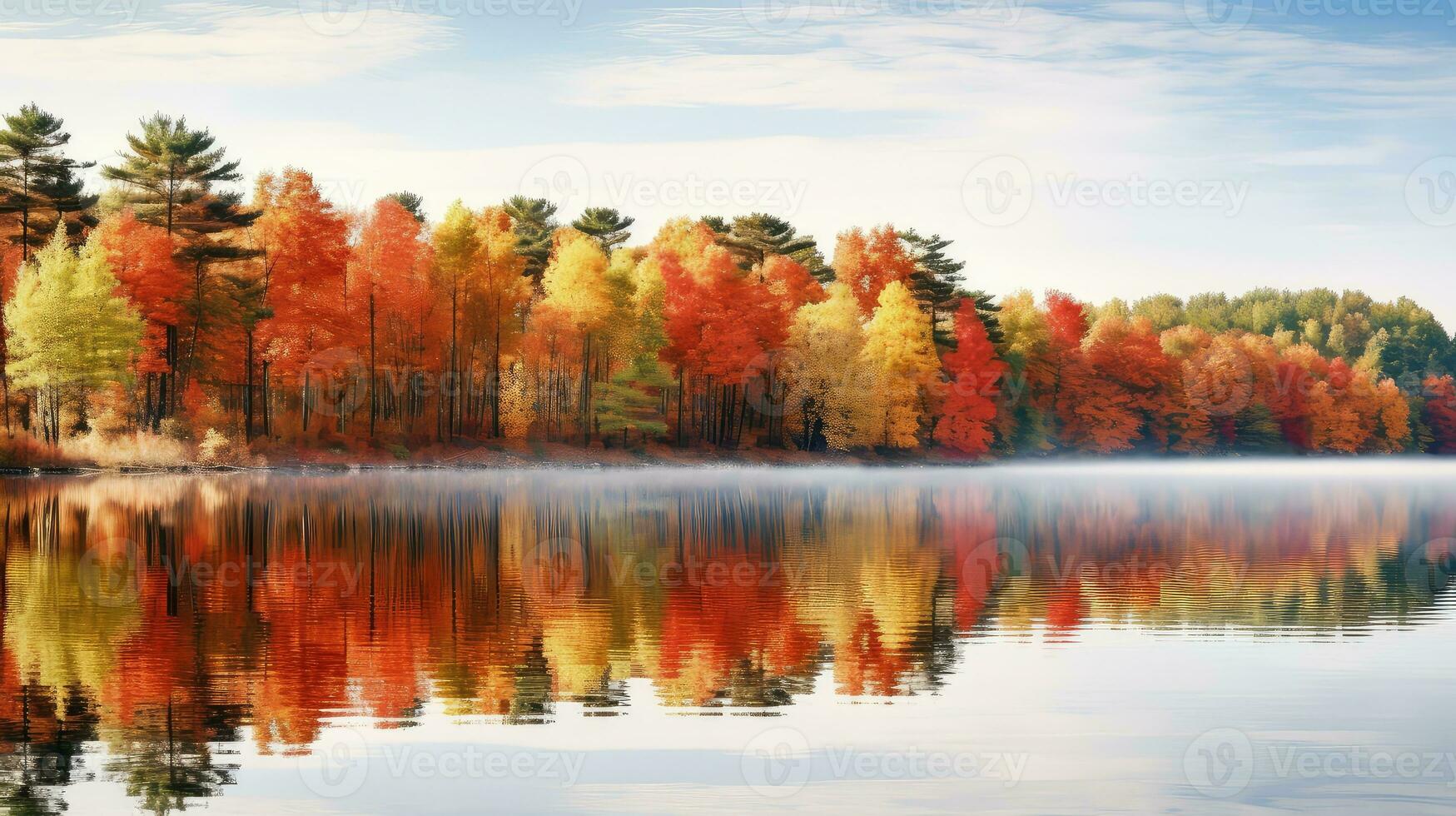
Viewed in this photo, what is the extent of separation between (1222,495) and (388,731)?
50388 mm

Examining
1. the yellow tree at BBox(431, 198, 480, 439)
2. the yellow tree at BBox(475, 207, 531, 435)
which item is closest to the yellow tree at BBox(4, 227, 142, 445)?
the yellow tree at BBox(431, 198, 480, 439)

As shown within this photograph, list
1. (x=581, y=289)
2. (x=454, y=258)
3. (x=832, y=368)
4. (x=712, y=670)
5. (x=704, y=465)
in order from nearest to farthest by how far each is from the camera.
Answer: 1. (x=712, y=670)
2. (x=454, y=258)
3. (x=581, y=289)
4. (x=704, y=465)
5. (x=832, y=368)

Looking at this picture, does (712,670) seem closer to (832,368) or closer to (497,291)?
(497,291)

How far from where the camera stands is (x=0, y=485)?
52.7m

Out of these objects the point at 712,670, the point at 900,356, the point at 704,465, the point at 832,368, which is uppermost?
the point at 900,356

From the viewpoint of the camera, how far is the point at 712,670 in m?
15.8

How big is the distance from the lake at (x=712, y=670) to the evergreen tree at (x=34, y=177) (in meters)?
36.7

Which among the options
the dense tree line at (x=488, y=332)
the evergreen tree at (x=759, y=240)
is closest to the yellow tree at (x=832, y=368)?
the dense tree line at (x=488, y=332)

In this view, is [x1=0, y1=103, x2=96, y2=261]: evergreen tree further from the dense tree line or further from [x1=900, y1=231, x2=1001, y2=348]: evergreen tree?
[x1=900, y1=231, x2=1001, y2=348]: evergreen tree

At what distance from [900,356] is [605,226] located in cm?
2411

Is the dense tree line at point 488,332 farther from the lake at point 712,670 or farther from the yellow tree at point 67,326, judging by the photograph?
the lake at point 712,670

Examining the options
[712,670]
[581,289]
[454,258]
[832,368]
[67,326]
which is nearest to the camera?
[712,670]

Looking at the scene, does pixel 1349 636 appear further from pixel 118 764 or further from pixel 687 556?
pixel 118 764

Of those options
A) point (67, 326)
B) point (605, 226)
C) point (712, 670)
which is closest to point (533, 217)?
point (605, 226)
